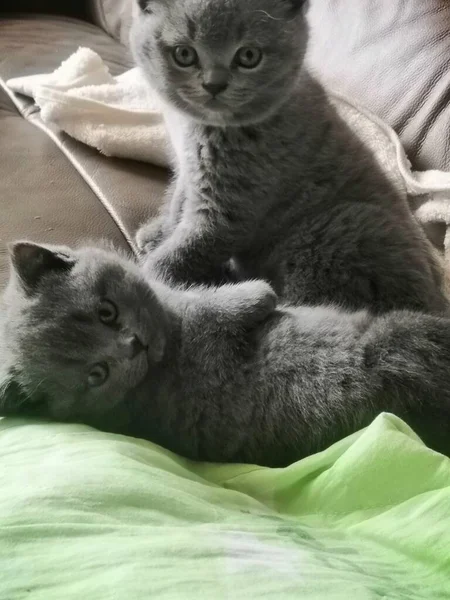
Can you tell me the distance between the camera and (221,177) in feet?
3.76

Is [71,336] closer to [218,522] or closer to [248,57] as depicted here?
[218,522]

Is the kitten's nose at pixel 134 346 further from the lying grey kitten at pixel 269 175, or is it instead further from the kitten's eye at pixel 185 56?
the kitten's eye at pixel 185 56

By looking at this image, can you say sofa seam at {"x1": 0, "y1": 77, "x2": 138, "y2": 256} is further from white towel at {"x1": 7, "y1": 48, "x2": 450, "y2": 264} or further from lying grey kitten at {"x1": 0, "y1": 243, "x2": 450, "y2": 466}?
lying grey kitten at {"x1": 0, "y1": 243, "x2": 450, "y2": 466}

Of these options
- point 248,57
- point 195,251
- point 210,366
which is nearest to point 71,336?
point 210,366

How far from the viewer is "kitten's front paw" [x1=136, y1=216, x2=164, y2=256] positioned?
125 cm

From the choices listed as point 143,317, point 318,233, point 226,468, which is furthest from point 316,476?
point 318,233

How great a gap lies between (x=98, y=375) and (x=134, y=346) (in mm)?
65

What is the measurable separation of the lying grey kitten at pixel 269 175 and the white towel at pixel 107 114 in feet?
0.80

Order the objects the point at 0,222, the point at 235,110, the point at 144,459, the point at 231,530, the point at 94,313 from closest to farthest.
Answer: the point at 231,530 < the point at 144,459 < the point at 94,313 < the point at 235,110 < the point at 0,222

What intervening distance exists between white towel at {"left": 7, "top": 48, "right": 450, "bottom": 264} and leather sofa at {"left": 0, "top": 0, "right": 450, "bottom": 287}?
0.03 m

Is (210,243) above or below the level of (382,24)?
below

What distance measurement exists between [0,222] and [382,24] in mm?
933

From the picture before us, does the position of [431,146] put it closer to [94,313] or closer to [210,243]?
[210,243]

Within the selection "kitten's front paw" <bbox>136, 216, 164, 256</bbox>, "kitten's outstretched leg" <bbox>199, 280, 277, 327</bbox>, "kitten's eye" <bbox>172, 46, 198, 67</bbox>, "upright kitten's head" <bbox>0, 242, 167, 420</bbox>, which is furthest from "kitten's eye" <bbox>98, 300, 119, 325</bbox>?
"kitten's eye" <bbox>172, 46, 198, 67</bbox>
